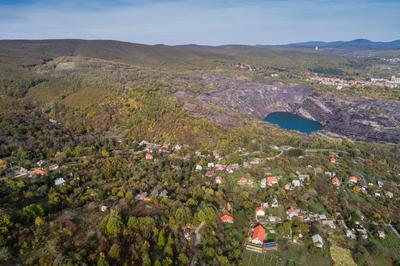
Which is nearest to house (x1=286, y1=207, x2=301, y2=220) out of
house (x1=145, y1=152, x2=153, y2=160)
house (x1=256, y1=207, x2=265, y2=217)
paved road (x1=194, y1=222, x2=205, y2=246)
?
house (x1=256, y1=207, x2=265, y2=217)

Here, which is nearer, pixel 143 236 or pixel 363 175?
pixel 143 236

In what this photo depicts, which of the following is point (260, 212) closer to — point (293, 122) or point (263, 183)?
point (263, 183)

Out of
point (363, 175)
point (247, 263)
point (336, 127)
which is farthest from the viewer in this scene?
point (336, 127)

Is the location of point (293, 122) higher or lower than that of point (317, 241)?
lower

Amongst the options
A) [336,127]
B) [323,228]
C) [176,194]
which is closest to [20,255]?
[176,194]

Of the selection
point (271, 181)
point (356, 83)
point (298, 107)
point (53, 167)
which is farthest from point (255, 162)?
point (356, 83)

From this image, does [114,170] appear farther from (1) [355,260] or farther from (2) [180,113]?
(1) [355,260]

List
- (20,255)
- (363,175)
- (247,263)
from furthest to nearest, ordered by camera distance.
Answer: (363,175), (247,263), (20,255)

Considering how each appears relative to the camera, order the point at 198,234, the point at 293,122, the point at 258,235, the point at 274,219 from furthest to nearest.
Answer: the point at 293,122
the point at 274,219
the point at 258,235
the point at 198,234
